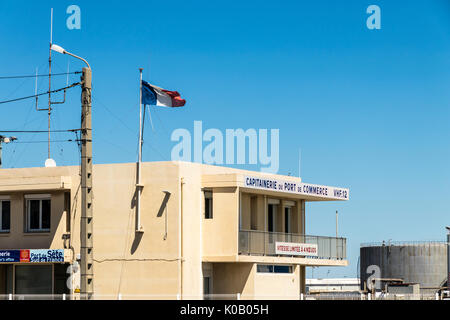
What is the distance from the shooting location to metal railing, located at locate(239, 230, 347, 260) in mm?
41072

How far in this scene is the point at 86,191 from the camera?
3534 centimetres

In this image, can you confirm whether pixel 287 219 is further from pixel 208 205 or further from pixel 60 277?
pixel 60 277

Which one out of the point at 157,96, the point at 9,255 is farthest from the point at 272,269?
the point at 9,255

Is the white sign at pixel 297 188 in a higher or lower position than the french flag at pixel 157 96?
lower

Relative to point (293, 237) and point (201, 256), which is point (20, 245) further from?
point (293, 237)

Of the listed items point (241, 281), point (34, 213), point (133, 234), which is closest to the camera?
point (133, 234)

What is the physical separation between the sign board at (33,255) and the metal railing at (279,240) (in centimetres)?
776

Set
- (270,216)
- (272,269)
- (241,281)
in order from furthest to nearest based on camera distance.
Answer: (270,216) < (272,269) < (241,281)

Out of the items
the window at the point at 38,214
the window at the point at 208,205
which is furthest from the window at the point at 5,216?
the window at the point at 208,205

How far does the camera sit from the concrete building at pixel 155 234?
39.2 meters

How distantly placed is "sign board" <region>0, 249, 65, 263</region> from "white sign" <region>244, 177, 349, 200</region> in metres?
8.50

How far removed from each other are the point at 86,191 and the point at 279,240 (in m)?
11.6

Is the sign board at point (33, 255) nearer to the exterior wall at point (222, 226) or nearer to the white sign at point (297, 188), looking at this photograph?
the exterior wall at point (222, 226)

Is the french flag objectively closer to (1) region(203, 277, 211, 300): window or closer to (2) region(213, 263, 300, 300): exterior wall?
(2) region(213, 263, 300, 300): exterior wall
